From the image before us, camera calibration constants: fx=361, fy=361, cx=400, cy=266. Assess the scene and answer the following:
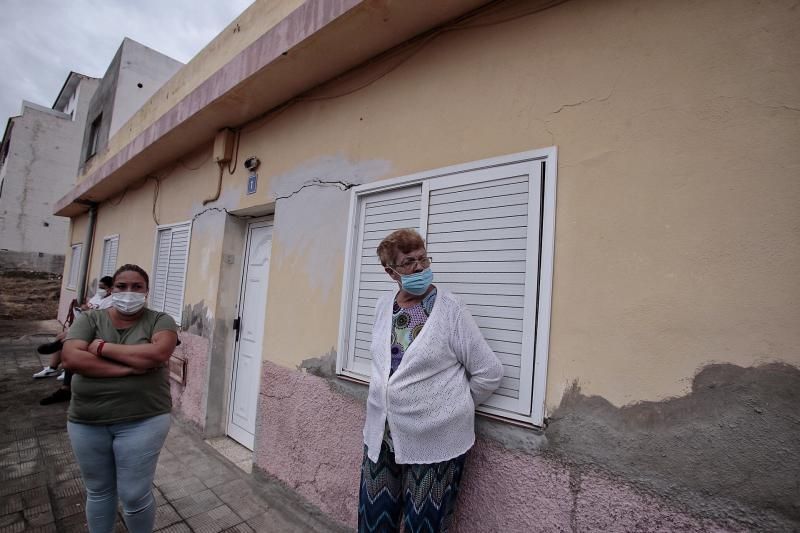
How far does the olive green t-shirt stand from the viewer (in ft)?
6.48

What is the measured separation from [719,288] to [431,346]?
116cm

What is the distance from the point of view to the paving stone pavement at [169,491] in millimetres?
2629

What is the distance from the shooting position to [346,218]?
281 cm

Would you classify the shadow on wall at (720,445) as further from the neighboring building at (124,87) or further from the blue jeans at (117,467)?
the neighboring building at (124,87)

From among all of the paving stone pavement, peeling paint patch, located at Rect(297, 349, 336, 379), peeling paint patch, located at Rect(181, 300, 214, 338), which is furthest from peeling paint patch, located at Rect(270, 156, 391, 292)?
the paving stone pavement

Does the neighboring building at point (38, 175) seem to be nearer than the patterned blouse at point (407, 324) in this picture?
No

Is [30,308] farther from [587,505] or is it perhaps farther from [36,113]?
[587,505]

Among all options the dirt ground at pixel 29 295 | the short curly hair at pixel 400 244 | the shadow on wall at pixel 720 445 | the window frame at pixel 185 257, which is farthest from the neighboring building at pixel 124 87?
the shadow on wall at pixel 720 445

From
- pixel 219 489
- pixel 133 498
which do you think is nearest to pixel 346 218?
pixel 133 498

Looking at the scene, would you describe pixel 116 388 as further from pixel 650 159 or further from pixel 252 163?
pixel 650 159

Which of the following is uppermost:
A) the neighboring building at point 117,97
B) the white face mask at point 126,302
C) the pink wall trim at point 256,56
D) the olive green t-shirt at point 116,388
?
the neighboring building at point 117,97

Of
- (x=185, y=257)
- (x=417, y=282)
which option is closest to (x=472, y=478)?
(x=417, y=282)

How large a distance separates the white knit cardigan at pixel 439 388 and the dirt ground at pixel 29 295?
16825 mm

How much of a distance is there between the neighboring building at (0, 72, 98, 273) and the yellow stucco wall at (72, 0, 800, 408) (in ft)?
75.0
